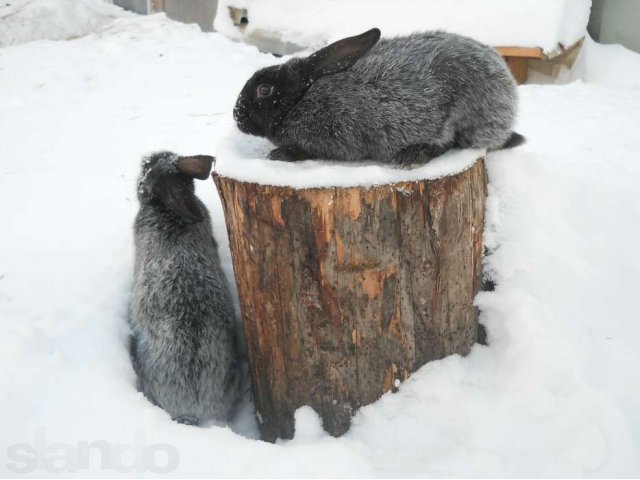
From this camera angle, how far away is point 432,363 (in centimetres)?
254

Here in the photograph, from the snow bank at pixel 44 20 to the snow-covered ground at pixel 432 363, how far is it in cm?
560

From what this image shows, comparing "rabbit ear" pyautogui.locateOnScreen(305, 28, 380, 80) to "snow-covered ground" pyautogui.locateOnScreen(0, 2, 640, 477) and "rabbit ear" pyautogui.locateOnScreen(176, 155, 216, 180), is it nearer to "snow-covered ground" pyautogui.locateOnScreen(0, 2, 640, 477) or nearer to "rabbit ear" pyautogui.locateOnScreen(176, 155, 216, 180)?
"rabbit ear" pyautogui.locateOnScreen(176, 155, 216, 180)

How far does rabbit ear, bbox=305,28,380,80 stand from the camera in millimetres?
2502

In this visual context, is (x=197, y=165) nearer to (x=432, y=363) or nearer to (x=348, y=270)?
(x=348, y=270)

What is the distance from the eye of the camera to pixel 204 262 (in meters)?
3.00

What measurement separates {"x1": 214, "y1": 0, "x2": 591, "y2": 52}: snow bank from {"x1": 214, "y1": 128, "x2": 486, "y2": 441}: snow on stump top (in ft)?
14.2

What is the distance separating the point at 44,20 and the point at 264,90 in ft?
26.5

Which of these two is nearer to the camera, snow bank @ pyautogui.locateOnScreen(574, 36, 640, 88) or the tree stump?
the tree stump

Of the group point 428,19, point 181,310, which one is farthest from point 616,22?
point 181,310

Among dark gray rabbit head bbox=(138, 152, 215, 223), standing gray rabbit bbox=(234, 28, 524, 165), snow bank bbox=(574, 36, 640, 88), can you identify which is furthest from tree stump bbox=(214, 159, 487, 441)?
snow bank bbox=(574, 36, 640, 88)

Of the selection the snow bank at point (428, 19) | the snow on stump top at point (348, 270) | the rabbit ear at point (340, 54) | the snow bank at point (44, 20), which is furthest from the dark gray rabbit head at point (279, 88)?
the snow bank at point (44, 20)

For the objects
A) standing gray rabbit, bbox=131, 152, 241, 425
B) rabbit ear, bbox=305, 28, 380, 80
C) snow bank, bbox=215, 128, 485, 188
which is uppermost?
rabbit ear, bbox=305, 28, 380, 80

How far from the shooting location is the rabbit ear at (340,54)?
2.50 metres

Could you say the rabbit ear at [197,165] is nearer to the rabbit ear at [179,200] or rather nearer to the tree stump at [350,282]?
the rabbit ear at [179,200]
